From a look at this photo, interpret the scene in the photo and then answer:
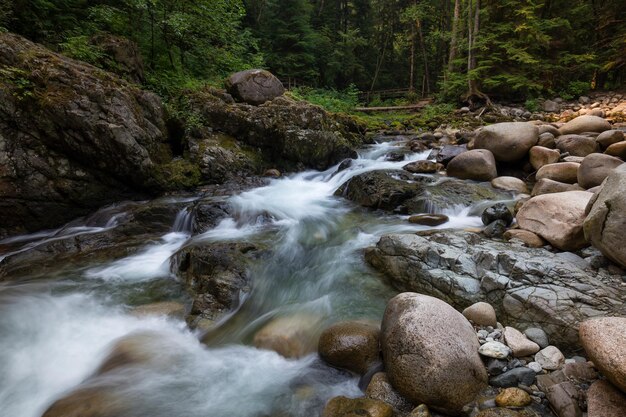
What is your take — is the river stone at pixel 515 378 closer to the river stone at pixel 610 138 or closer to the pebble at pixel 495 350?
the pebble at pixel 495 350

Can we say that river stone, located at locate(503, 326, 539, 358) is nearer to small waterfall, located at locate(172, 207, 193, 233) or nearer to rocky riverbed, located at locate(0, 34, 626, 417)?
rocky riverbed, located at locate(0, 34, 626, 417)

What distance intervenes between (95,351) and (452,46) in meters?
23.0

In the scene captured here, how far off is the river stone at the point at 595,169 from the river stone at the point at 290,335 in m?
5.36

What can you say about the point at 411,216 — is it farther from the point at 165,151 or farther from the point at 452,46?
the point at 452,46

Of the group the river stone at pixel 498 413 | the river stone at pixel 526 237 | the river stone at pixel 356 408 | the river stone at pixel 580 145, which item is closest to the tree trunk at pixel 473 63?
the river stone at pixel 580 145

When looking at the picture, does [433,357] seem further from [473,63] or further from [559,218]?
[473,63]

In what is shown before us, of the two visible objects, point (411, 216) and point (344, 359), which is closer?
point (344, 359)

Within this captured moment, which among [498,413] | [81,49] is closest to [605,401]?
[498,413]

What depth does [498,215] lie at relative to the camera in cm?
534

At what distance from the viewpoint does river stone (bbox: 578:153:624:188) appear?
18.0ft

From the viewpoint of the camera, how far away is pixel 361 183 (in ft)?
26.0

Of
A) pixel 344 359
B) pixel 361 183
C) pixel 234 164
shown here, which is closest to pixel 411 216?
pixel 361 183

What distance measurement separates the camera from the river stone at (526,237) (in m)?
4.35

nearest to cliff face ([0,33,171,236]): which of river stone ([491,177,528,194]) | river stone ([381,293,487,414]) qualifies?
river stone ([381,293,487,414])
